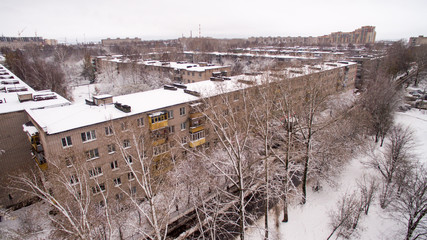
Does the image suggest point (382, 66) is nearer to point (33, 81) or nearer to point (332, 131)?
point (332, 131)

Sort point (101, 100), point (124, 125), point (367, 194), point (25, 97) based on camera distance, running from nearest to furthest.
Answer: point (124, 125), point (367, 194), point (101, 100), point (25, 97)

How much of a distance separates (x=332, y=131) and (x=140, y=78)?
43.3 meters

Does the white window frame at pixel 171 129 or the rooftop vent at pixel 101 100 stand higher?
the rooftop vent at pixel 101 100

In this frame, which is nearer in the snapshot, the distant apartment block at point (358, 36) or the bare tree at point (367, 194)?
the bare tree at point (367, 194)

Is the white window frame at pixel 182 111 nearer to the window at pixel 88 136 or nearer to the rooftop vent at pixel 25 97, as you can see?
the window at pixel 88 136

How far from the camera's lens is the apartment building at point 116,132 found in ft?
58.5

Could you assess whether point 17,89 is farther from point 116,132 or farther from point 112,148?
point 116,132

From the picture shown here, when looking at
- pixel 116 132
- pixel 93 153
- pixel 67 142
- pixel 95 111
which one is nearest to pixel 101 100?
pixel 95 111

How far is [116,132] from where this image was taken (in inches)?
732

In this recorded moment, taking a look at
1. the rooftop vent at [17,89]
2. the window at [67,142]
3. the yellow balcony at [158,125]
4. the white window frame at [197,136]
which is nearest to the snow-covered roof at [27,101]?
the rooftop vent at [17,89]

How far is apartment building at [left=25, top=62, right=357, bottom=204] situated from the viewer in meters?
17.8

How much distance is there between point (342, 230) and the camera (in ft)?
63.1

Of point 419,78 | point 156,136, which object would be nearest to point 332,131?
point 156,136

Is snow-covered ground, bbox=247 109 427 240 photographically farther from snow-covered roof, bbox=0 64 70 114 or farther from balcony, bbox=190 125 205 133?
snow-covered roof, bbox=0 64 70 114
